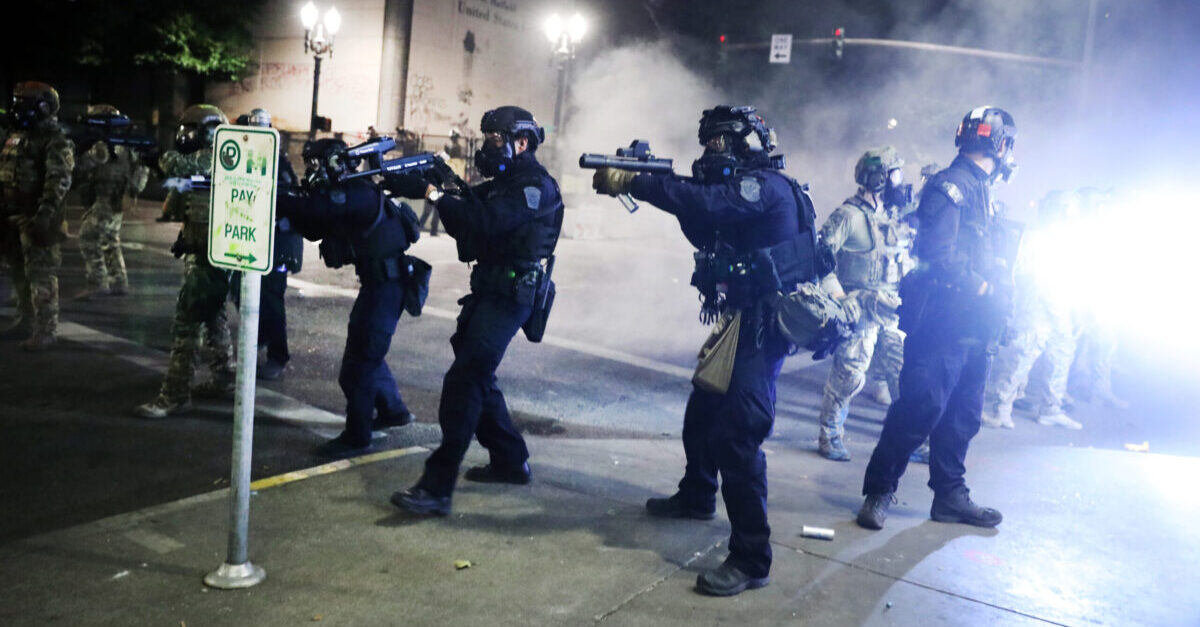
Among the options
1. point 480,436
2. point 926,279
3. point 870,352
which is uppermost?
point 926,279

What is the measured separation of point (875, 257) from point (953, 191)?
7.23 feet

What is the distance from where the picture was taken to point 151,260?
11.9 meters

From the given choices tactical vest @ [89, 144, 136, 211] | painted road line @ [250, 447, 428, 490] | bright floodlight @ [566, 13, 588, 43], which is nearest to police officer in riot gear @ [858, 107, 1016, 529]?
painted road line @ [250, 447, 428, 490]

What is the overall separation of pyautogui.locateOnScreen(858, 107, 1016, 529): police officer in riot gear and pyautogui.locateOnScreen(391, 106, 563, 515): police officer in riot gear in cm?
182

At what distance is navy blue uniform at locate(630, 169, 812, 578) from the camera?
3.76 meters

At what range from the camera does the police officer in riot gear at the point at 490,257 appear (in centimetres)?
428

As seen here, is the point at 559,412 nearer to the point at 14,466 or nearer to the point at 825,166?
the point at 14,466

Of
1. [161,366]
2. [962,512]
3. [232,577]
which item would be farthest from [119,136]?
[962,512]

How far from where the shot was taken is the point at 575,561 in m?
3.91

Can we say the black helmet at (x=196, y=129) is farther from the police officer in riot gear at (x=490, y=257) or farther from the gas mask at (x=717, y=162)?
the gas mask at (x=717, y=162)

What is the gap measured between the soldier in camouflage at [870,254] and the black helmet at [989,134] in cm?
171

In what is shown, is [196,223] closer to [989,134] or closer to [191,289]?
[191,289]

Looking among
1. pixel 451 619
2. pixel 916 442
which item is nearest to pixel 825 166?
pixel 916 442

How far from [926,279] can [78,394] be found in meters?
5.09
